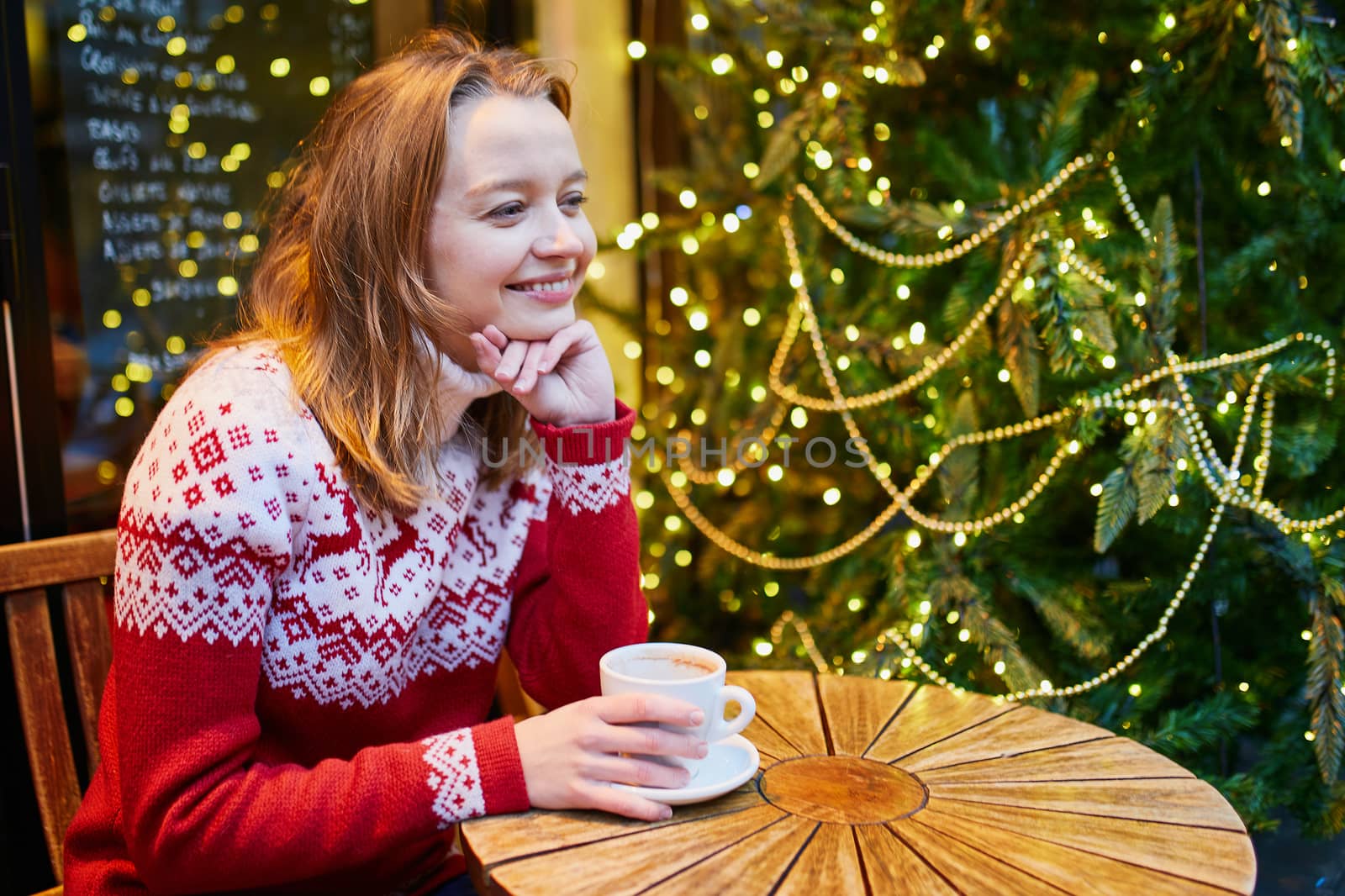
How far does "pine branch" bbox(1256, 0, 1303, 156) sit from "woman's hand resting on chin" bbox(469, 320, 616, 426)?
1142mm

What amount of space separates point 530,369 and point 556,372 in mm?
74

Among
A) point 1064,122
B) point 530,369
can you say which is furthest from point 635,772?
point 1064,122

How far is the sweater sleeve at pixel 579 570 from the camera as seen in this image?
4.10 ft

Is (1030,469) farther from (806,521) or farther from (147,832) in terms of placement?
(147,832)

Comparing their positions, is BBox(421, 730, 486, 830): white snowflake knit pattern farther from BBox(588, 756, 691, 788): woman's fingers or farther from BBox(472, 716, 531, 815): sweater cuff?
BBox(588, 756, 691, 788): woman's fingers

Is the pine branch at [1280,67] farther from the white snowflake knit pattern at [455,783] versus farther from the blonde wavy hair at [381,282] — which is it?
the white snowflake knit pattern at [455,783]

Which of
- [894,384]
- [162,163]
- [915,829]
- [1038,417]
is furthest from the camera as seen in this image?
[894,384]

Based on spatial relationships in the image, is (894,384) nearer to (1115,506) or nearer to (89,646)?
(1115,506)

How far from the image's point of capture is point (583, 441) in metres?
1.24

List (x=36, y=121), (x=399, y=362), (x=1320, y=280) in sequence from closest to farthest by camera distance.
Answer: (x=399, y=362) → (x=36, y=121) → (x=1320, y=280)

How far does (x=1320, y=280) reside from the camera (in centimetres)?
195

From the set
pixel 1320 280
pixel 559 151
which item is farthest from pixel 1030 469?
pixel 559 151

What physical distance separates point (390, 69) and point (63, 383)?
0.87 meters

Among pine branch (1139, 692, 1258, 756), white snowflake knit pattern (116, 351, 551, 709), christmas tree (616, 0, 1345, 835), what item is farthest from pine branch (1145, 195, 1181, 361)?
white snowflake knit pattern (116, 351, 551, 709)
